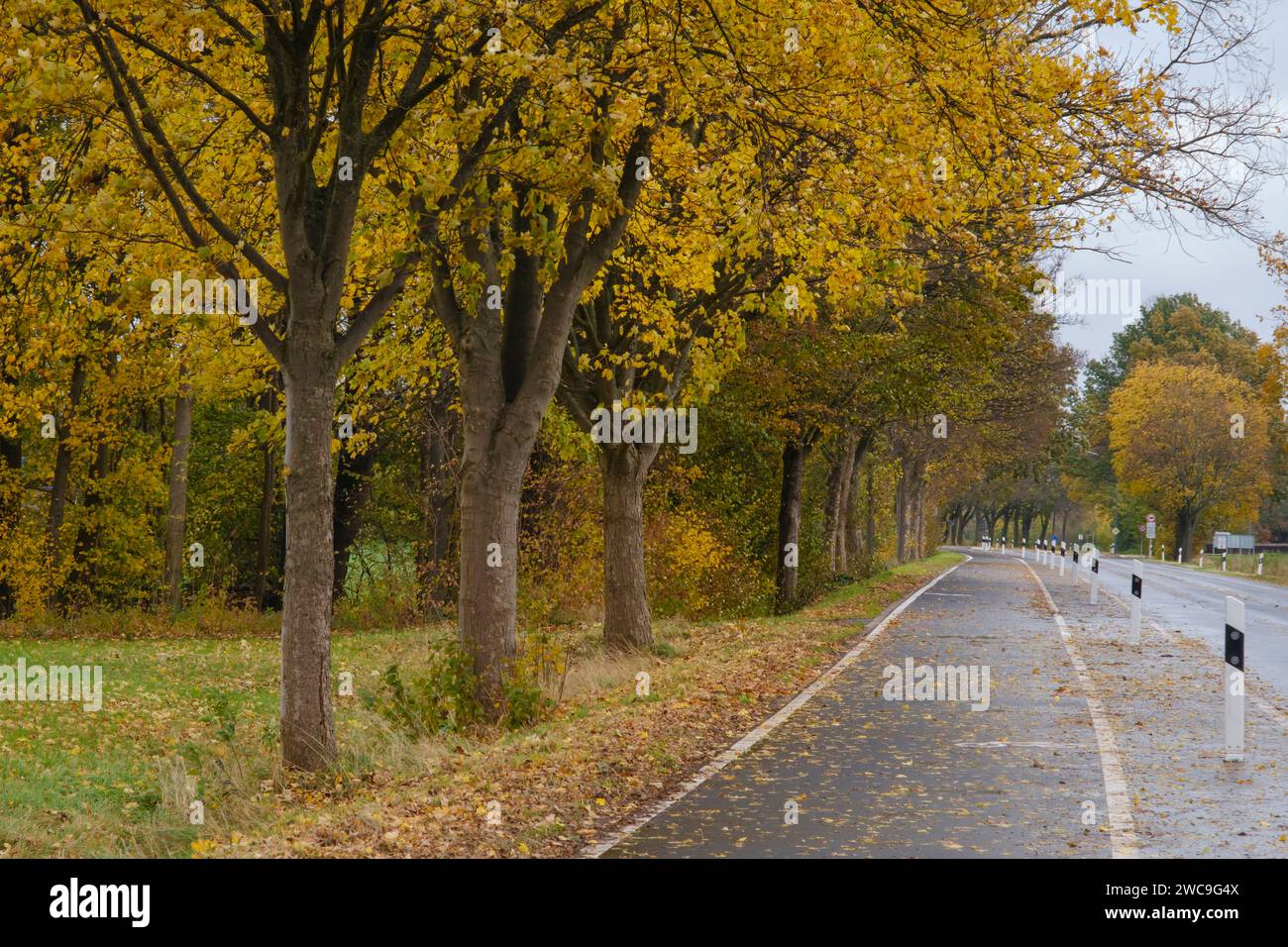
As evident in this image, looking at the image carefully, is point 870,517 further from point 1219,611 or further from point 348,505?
point 1219,611

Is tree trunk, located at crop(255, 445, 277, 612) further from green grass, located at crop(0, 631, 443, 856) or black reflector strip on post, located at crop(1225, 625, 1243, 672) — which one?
black reflector strip on post, located at crop(1225, 625, 1243, 672)

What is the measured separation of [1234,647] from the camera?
10.9 meters

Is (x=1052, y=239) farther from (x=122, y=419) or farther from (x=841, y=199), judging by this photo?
(x=122, y=419)

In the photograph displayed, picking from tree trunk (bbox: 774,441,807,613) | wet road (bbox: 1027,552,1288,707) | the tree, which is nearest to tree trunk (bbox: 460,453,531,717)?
wet road (bbox: 1027,552,1288,707)

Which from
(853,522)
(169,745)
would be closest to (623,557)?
(169,745)

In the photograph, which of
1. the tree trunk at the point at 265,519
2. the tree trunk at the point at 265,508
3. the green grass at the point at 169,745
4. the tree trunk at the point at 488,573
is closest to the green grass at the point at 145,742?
the green grass at the point at 169,745

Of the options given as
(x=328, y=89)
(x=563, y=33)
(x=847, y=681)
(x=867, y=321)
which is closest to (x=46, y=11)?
(x=328, y=89)

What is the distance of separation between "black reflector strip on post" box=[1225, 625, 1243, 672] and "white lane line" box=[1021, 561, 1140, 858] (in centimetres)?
117

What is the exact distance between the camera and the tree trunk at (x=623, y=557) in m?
18.8

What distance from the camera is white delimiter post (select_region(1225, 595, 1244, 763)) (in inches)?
419

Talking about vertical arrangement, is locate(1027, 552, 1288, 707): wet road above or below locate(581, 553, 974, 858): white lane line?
below

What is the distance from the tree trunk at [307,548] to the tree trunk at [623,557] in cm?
840

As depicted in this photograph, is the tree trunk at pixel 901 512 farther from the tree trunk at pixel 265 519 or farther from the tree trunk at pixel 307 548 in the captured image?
the tree trunk at pixel 307 548

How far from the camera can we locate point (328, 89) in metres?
10.2
